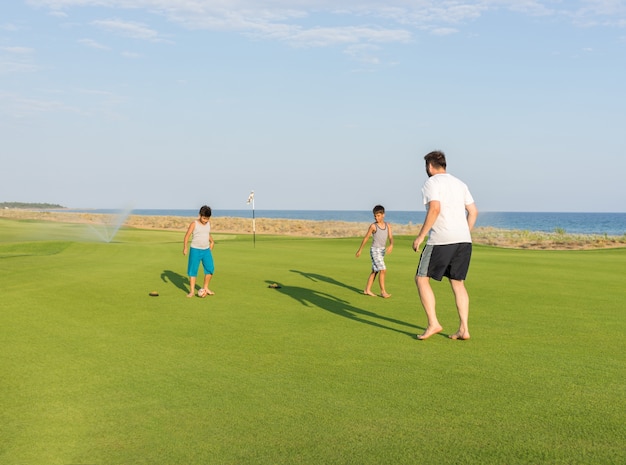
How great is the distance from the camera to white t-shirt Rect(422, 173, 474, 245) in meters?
8.59

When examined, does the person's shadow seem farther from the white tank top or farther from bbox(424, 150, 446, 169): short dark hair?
bbox(424, 150, 446, 169): short dark hair

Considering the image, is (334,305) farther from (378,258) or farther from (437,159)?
(437,159)

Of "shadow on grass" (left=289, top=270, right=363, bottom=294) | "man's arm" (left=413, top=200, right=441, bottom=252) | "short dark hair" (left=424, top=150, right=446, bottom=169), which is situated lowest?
"shadow on grass" (left=289, top=270, right=363, bottom=294)

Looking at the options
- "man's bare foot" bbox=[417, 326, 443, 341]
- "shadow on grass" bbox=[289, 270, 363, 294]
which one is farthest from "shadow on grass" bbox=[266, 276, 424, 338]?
"man's bare foot" bbox=[417, 326, 443, 341]

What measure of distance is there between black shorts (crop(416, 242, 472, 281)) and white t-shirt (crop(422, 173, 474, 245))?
0.08 m

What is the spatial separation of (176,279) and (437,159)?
8.95m

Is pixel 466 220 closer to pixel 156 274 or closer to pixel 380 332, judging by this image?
pixel 380 332

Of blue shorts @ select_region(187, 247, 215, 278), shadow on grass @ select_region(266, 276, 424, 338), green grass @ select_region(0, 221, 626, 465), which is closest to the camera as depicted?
green grass @ select_region(0, 221, 626, 465)

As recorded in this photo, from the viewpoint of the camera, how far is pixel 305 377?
677cm

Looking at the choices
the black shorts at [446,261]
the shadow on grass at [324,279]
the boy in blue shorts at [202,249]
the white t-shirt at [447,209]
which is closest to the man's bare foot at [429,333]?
the black shorts at [446,261]

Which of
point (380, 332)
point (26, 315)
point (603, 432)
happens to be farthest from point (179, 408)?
point (26, 315)

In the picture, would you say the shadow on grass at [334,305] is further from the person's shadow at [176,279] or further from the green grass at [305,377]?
the person's shadow at [176,279]

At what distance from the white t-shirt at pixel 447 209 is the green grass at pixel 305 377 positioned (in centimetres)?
139

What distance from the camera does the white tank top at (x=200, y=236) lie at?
13.7 meters
